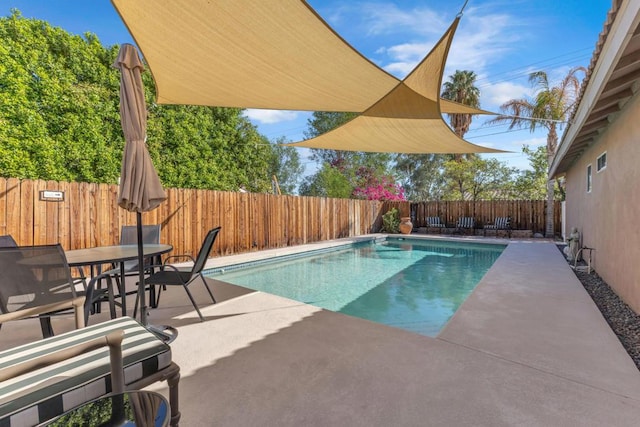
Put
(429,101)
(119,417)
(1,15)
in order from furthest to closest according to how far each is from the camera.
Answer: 1. (1,15)
2. (429,101)
3. (119,417)

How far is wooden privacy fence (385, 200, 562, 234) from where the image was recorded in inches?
492

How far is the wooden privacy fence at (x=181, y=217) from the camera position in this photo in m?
4.88

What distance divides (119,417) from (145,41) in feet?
11.6

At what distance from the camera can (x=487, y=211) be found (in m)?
13.4

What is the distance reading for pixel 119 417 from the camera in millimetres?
1121

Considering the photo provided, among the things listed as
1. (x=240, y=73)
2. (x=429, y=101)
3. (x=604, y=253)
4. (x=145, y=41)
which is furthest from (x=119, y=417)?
(x=604, y=253)

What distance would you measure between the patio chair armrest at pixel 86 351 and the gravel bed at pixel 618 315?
3.21 meters

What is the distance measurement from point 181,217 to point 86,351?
20.7 ft

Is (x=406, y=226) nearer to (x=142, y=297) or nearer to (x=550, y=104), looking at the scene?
(x=550, y=104)

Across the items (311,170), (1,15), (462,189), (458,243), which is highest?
(1,15)

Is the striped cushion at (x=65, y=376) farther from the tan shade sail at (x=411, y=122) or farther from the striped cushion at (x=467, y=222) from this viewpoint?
the striped cushion at (x=467, y=222)

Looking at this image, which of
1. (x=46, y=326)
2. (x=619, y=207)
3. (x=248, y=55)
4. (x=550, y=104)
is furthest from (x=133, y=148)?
(x=550, y=104)

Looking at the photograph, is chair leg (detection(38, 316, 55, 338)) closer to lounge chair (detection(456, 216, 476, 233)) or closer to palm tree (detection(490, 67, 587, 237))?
palm tree (detection(490, 67, 587, 237))

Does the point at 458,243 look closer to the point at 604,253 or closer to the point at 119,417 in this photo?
the point at 604,253
